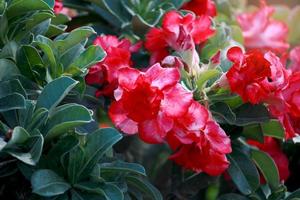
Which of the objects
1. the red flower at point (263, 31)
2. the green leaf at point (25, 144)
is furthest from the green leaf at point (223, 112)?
the red flower at point (263, 31)

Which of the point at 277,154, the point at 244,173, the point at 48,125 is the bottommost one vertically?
the point at 277,154

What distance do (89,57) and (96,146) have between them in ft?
0.56

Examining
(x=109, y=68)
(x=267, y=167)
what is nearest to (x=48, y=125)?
(x=109, y=68)

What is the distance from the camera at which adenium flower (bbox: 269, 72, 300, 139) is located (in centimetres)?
113

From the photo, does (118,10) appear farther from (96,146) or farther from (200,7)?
(96,146)

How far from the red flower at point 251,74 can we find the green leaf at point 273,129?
11cm

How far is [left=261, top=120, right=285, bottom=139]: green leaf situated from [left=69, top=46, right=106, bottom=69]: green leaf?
351 mm

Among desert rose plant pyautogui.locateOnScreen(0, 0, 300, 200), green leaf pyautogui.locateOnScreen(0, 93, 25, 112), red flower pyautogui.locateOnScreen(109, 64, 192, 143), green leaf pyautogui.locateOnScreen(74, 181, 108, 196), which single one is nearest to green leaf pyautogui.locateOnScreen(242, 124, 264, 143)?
desert rose plant pyautogui.locateOnScreen(0, 0, 300, 200)

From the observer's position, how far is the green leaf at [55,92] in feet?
3.21

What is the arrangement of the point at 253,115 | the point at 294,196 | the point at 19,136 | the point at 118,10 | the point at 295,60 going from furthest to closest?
the point at 295,60 < the point at 118,10 < the point at 294,196 < the point at 253,115 < the point at 19,136

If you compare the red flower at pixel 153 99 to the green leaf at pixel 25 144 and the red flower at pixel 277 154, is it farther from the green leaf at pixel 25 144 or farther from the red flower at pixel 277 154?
the red flower at pixel 277 154

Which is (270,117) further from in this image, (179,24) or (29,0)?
(29,0)

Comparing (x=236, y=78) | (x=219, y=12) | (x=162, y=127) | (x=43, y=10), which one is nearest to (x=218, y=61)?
(x=236, y=78)

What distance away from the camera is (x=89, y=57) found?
1.09 meters
